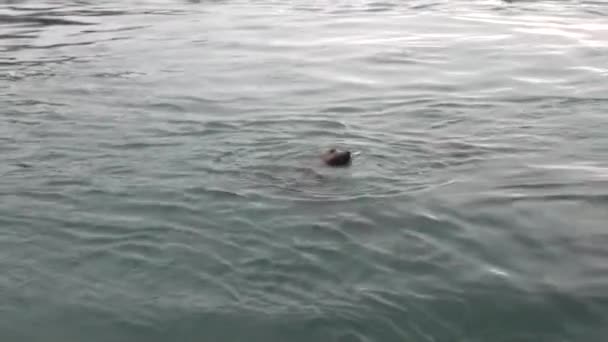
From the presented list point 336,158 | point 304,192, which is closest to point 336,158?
point 336,158

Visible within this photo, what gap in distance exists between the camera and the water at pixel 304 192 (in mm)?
5957

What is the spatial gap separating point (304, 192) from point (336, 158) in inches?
26.0

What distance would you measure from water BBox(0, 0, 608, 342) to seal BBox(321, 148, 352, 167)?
0.12 metres

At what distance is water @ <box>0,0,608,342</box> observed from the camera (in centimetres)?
596

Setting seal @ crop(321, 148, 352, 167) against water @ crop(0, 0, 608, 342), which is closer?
water @ crop(0, 0, 608, 342)

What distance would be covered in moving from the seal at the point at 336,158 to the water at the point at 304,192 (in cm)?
12

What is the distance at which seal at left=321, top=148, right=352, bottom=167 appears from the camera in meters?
8.51

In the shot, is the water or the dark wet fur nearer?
the water

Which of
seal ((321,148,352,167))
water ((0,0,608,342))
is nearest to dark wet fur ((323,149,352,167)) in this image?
seal ((321,148,352,167))

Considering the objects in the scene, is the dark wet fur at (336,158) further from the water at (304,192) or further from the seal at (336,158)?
the water at (304,192)

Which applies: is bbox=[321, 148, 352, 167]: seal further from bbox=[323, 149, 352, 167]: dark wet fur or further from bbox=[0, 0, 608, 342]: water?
bbox=[0, 0, 608, 342]: water

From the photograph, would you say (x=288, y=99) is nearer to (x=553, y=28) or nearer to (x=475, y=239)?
(x=475, y=239)

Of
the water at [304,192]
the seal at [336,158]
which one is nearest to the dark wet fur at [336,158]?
the seal at [336,158]

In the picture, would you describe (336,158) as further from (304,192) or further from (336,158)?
(304,192)
